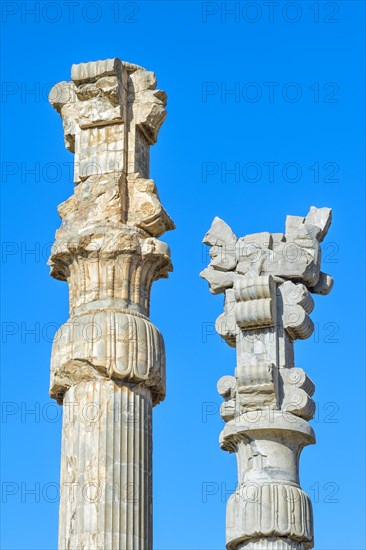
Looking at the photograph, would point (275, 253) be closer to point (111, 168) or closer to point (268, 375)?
point (268, 375)

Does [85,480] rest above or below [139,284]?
below

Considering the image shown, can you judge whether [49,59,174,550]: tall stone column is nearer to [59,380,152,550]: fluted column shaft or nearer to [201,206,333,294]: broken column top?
[59,380,152,550]: fluted column shaft

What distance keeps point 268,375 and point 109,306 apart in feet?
7.94

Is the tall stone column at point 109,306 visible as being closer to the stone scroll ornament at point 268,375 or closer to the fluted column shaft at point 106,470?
the fluted column shaft at point 106,470

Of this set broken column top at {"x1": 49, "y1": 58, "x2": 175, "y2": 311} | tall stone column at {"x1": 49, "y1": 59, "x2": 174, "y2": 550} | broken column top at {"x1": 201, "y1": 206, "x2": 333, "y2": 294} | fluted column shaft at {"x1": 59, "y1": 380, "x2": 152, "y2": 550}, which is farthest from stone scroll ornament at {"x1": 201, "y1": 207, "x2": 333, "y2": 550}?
fluted column shaft at {"x1": 59, "y1": 380, "x2": 152, "y2": 550}

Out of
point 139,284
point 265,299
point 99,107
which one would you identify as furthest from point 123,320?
point 99,107

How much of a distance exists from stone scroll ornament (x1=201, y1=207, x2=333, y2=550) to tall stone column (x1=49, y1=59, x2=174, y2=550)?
1073mm

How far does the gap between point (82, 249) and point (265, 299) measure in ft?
8.85

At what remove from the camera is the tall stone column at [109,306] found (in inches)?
771

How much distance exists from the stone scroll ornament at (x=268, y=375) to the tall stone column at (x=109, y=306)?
3.52 feet

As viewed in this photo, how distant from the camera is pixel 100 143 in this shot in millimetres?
21766

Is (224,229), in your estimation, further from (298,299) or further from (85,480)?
(85,480)

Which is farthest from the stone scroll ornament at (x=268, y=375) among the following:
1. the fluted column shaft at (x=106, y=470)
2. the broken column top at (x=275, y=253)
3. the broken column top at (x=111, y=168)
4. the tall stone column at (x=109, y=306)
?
the fluted column shaft at (x=106, y=470)

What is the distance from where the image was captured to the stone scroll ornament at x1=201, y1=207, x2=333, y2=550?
2022 cm
